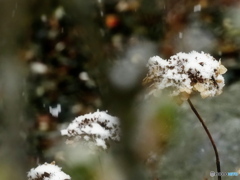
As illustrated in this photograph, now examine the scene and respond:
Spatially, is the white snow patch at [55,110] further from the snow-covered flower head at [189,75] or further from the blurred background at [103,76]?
the snow-covered flower head at [189,75]

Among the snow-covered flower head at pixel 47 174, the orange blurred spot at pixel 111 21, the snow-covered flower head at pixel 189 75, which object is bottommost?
the snow-covered flower head at pixel 47 174

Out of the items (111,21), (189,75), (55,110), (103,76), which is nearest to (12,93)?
(55,110)

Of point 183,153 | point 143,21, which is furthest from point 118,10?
point 183,153

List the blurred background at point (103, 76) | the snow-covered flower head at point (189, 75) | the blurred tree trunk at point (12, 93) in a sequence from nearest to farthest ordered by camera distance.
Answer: the snow-covered flower head at point (189, 75) → the blurred background at point (103, 76) → the blurred tree trunk at point (12, 93)

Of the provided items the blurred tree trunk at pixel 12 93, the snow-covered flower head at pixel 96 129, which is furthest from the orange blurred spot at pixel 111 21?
the snow-covered flower head at pixel 96 129

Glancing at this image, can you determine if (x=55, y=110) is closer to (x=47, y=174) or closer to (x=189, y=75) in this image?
(x=47, y=174)

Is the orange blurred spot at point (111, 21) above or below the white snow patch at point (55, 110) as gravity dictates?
above
